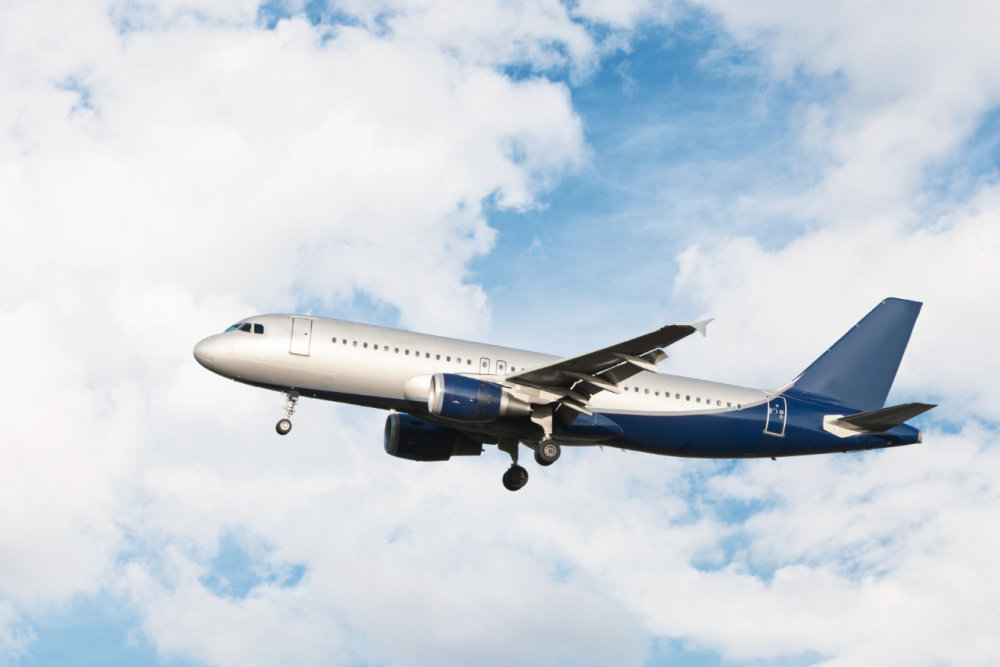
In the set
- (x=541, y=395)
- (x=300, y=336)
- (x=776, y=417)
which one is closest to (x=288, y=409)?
(x=300, y=336)

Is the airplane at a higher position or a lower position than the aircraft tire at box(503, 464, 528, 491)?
higher

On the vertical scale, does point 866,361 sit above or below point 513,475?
above

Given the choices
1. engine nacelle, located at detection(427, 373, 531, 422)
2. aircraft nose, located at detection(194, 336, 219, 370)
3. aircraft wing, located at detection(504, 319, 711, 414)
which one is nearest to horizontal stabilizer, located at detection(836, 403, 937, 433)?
aircraft wing, located at detection(504, 319, 711, 414)

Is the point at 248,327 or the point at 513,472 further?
the point at 513,472

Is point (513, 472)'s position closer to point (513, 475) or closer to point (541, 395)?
point (513, 475)

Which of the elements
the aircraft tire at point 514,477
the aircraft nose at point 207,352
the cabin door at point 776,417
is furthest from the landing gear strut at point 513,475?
the aircraft nose at point 207,352

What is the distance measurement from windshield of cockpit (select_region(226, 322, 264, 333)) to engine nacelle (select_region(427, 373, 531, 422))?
5.78 metres

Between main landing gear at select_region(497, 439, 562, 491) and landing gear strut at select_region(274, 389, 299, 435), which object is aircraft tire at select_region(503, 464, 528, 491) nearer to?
main landing gear at select_region(497, 439, 562, 491)

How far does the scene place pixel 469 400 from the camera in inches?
1255

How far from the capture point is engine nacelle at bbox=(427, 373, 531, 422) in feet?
104

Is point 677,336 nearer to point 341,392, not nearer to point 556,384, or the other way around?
point 556,384

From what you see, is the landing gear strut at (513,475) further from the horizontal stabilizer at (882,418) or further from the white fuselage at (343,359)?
the horizontal stabilizer at (882,418)

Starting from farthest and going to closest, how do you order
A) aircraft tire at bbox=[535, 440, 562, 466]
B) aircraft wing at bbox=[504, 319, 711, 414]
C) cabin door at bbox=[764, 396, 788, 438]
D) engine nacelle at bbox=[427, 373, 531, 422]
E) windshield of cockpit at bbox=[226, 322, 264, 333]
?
cabin door at bbox=[764, 396, 788, 438], aircraft tire at bbox=[535, 440, 562, 466], windshield of cockpit at bbox=[226, 322, 264, 333], engine nacelle at bbox=[427, 373, 531, 422], aircraft wing at bbox=[504, 319, 711, 414]

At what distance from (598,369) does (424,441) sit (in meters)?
8.63
